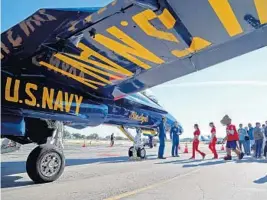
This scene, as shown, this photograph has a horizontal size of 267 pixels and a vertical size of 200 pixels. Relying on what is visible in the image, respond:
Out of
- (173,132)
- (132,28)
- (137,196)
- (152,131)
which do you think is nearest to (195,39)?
(132,28)

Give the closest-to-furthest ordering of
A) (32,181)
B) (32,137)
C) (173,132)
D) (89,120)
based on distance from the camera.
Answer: (32,181)
(32,137)
(89,120)
(173,132)

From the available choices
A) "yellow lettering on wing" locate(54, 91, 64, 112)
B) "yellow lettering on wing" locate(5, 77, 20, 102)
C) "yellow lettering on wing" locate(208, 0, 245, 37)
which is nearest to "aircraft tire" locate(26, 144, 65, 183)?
"yellow lettering on wing" locate(54, 91, 64, 112)

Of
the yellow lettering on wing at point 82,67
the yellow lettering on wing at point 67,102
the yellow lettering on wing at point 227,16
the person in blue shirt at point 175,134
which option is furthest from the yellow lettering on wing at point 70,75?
the person in blue shirt at point 175,134

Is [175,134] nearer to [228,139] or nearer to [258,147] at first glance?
[228,139]

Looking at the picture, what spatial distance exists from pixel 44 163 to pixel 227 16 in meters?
3.85

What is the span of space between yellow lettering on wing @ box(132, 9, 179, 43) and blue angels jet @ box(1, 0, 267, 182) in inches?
0.6

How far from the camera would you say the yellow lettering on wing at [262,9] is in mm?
3836

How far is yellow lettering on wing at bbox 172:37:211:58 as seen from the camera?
185 inches

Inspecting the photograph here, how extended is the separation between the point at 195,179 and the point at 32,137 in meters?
3.34

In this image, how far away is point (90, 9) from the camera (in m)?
3.75

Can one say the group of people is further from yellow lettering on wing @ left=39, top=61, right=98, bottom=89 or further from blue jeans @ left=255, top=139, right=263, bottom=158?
yellow lettering on wing @ left=39, top=61, right=98, bottom=89

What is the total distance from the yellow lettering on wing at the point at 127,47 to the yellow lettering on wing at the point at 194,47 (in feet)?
1.22

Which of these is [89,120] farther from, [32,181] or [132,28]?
[132,28]

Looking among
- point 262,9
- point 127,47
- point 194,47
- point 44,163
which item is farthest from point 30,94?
point 262,9
